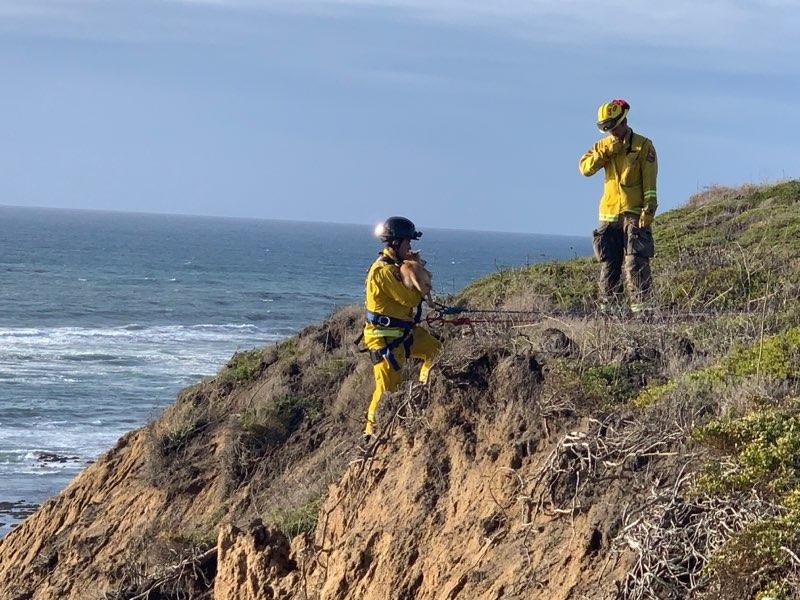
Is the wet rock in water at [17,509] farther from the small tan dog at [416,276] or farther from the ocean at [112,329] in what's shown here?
the small tan dog at [416,276]

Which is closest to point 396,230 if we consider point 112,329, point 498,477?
point 498,477

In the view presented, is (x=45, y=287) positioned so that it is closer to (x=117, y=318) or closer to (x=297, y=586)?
(x=117, y=318)

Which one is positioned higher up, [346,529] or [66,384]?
[346,529]

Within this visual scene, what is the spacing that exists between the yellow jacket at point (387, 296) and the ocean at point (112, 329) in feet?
A: 24.3

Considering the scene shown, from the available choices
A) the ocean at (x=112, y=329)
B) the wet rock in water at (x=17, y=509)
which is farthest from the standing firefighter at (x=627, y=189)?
the wet rock in water at (x=17, y=509)

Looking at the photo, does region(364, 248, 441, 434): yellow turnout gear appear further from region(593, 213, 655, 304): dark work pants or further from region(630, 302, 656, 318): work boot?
region(593, 213, 655, 304): dark work pants

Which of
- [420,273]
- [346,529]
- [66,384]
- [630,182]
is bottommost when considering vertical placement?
[66,384]

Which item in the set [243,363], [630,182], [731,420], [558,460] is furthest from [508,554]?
[243,363]

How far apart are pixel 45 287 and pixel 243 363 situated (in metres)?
64.4

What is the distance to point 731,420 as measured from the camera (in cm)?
675

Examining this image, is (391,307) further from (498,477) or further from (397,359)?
(498,477)

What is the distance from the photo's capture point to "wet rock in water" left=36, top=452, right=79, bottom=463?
29734 mm

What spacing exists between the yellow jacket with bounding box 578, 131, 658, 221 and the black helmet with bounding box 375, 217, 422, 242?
3223 millimetres

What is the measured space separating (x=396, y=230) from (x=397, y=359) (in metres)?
1.03
